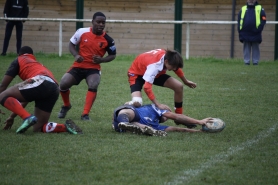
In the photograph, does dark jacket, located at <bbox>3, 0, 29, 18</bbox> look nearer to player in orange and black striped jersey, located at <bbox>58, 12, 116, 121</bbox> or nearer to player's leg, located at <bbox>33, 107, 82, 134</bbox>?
player in orange and black striped jersey, located at <bbox>58, 12, 116, 121</bbox>

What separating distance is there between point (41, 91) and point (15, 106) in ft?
1.26

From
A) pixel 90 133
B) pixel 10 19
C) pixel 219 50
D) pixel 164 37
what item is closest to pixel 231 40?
pixel 219 50

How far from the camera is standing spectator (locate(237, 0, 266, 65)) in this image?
18359mm

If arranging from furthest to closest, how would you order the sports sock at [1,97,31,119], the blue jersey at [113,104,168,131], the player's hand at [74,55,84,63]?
the player's hand at [74,55,84,63] → the blue jersey at [113,104,168,131] → the sports sock at [1,97,31,119]

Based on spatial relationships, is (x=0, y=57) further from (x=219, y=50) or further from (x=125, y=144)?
(x=125, y=144)

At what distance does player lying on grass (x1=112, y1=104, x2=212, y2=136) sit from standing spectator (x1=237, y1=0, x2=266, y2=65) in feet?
33.6

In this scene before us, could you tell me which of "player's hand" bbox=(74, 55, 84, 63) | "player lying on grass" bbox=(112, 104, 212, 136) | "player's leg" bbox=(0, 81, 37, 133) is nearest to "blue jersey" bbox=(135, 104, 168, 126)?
"player lying on grass" bbox=(112, 104, 212, 136)

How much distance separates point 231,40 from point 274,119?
1357cm

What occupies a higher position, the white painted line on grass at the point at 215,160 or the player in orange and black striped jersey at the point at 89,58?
the player in orange and black striped jersey at the point at 89,58

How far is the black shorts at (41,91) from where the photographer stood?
818 cm

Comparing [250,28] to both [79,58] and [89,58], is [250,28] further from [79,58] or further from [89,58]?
[79,58]

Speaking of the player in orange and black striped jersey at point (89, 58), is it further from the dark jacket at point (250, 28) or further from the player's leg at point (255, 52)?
the player's leg at point (255, 52)

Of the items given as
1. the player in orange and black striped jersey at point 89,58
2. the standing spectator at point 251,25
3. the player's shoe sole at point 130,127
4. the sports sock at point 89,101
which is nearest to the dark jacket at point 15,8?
the standing spectator at point 251,25

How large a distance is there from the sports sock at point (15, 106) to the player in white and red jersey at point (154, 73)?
1.45 meters
